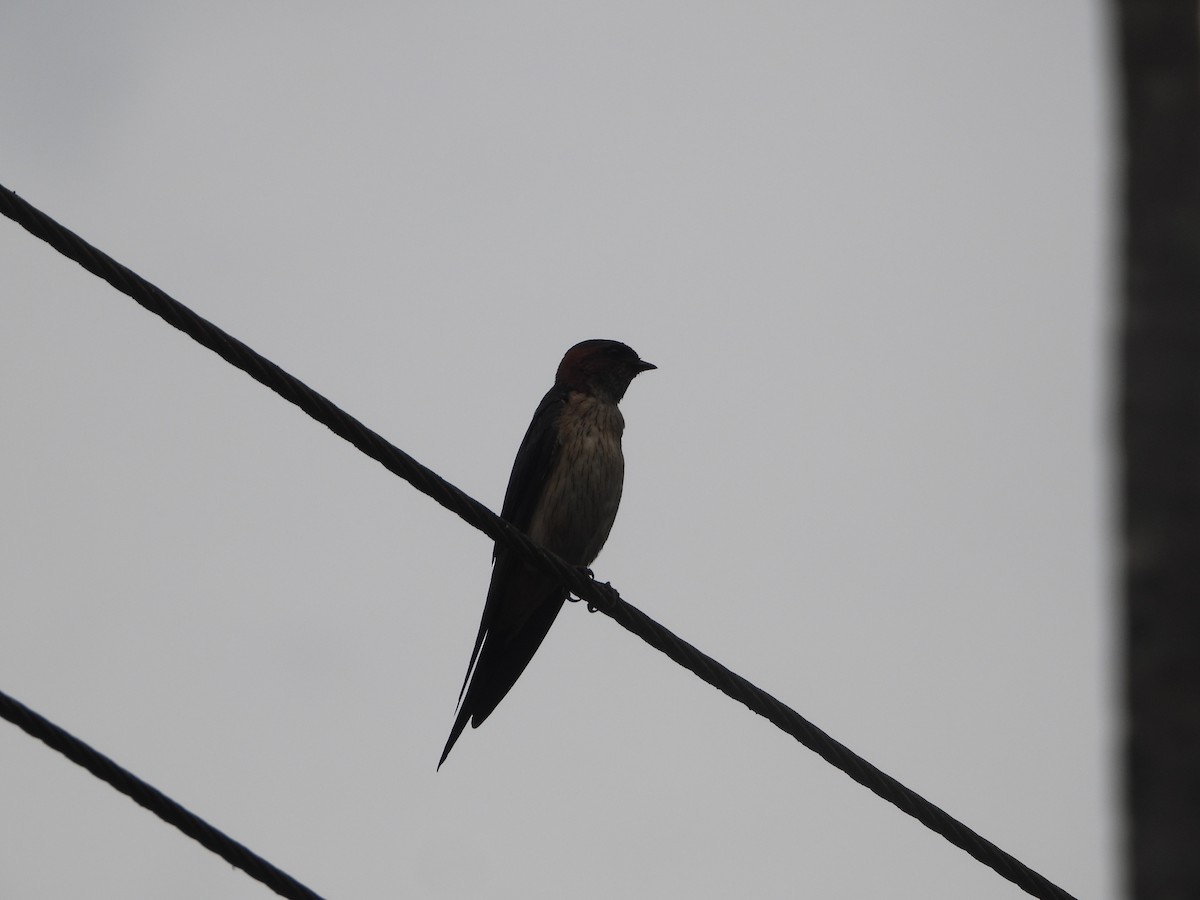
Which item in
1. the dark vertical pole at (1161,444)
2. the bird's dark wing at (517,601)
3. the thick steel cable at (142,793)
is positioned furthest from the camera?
the bird's dark wing at (517,601)

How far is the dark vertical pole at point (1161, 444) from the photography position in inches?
59.0

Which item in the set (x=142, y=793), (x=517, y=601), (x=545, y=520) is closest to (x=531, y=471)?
(x=545, y=520)

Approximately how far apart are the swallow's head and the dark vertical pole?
22.1 feet

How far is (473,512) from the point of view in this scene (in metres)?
4.71

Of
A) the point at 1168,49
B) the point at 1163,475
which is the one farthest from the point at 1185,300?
the point at 1168,49

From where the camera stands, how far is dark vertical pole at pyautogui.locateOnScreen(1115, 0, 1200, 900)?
1499 mm

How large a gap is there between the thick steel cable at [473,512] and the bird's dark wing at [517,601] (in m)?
2.45

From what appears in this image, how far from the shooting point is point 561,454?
7.77 m

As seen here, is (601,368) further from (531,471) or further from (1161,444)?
(1161,444)

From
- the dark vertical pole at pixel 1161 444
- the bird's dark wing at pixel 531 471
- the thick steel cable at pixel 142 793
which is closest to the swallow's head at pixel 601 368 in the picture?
the bird's dark wing at pixel 531 471

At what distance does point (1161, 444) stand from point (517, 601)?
6.32 meters

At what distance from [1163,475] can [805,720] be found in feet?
10.2

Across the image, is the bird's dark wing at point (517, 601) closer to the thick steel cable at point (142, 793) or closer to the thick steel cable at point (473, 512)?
the thick steel cable at point (473, 512)

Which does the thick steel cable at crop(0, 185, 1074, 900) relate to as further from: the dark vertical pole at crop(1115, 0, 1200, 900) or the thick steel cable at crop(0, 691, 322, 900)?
the dark vertical pole at crop(1115, 0, 1200, 900)
